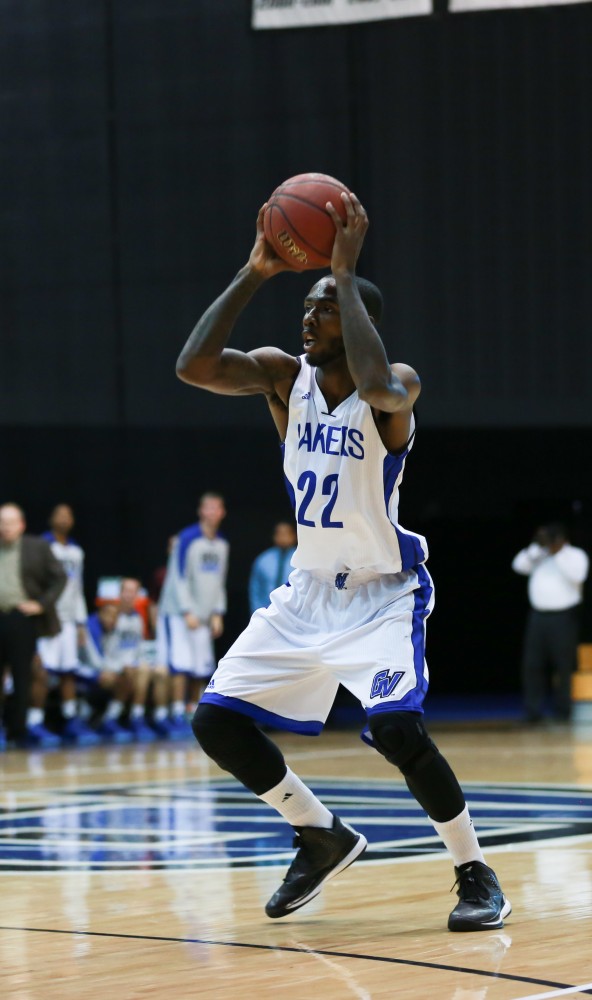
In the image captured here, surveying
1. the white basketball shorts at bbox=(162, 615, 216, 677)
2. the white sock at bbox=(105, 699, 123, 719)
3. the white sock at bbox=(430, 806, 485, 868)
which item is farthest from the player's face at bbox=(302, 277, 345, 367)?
the white sock at bbox=(105, 699, 123, 719)

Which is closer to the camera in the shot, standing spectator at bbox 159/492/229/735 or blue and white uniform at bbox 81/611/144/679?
standing spectator at bbox 159/492/229/735

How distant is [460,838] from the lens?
483 centimetres

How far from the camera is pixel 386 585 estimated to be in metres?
4.98

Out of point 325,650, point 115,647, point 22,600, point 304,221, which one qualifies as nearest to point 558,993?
point 325,650

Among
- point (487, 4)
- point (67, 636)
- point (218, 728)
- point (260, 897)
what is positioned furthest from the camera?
point (487, 4)

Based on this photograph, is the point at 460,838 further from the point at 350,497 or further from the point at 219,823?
the point at 219,823

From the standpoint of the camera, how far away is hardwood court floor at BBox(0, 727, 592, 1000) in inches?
158

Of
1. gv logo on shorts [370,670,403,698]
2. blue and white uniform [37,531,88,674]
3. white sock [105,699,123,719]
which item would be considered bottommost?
white sock [105,699,123,719]

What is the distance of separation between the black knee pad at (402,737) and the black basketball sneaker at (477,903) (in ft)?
1.21

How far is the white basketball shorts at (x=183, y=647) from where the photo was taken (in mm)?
15016

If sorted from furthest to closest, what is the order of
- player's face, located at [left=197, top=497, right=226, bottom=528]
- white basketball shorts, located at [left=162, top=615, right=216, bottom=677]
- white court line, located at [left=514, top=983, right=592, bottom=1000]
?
white basketball shorts, located at [left=162, top=615, right=216, bottom=677], player's face, located at [left=197, top=497, right=226, bottom=528], white court line, located at [left=514, top=983, right=592, bottom=1000]

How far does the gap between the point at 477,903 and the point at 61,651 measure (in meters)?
10.1

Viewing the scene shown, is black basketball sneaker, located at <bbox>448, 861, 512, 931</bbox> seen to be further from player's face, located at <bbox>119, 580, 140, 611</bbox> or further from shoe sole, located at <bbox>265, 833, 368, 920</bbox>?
player's face, located at <bbox>119, 580, 140, 611</bbox>

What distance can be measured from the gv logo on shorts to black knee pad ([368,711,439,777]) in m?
0.07
